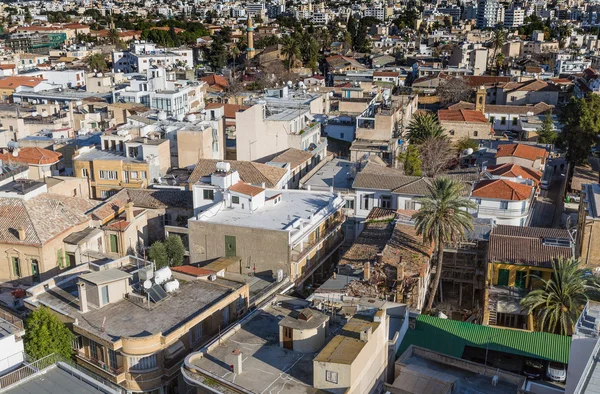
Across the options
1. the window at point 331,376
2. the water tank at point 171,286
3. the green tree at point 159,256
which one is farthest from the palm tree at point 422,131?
the window at point 331,376

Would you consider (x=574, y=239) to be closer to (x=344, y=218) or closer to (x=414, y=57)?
(x=344, y=218)

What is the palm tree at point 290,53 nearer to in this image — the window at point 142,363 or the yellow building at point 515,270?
the yellow building at point 515,270

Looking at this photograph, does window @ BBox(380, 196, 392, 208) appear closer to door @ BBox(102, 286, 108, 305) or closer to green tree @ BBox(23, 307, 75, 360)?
door @ BBox(102, 286, 108, 305)

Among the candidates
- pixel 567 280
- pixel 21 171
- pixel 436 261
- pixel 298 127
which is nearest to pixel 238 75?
pixel 298 127

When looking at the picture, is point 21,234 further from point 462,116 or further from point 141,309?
point 462,116

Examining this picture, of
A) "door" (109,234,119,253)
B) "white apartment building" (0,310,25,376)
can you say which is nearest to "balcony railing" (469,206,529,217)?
"door" (109,234,119,253)

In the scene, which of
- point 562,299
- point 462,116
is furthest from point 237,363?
point 462,116
